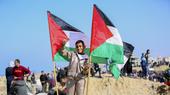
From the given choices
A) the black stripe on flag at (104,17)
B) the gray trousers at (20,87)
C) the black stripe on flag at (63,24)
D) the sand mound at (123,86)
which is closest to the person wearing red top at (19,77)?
the gray trousers at (20,87)

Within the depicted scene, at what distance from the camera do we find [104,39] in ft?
41.5

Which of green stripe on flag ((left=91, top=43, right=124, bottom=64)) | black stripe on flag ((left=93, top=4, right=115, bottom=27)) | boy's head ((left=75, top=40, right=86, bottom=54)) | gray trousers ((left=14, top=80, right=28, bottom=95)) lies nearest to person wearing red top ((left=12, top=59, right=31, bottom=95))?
gray trousers ((left=14, top=80, right=28, bottom=95))

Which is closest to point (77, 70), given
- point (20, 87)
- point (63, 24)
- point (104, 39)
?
point (104, 39)

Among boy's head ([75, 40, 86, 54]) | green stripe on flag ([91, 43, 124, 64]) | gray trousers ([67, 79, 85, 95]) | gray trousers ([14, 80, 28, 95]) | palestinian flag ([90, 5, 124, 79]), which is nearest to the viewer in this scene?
boy's head ([75, 40, 86, 54])

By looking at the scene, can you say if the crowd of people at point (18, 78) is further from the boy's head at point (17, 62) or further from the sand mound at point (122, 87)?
the sand mound at point (122, 87)

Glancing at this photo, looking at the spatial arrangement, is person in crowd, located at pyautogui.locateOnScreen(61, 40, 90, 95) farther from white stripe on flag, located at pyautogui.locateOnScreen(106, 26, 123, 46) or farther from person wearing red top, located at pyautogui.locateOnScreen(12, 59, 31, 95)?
person wearing red top, located at pyautogui.locateOnScreen(12, 59, 31, 95)

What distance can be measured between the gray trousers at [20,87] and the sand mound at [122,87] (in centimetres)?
990

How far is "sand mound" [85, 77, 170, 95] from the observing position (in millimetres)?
→ 25938

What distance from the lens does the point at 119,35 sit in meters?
12.9

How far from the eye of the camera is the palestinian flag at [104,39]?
1250 centimetres

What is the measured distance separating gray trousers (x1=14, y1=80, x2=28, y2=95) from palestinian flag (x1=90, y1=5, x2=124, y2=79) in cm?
386

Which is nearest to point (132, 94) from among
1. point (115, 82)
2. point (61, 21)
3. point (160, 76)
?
point (115, 82)

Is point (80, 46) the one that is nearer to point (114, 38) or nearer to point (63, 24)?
point (114, 38)

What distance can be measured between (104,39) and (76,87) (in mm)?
1486
